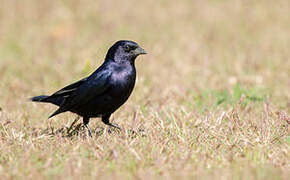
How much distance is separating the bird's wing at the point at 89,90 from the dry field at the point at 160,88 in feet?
0.93

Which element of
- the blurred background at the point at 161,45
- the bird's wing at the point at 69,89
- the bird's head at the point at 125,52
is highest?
the bird's head at the point at 125,52

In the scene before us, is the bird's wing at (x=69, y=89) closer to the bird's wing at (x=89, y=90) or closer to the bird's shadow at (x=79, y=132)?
the bird's wing at (x=89, y=90)

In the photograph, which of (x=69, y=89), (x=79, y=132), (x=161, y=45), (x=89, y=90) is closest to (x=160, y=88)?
(x=69, y=89)

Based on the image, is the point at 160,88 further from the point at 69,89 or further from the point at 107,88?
the point at 107,88

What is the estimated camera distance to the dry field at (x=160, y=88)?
3.71 metres

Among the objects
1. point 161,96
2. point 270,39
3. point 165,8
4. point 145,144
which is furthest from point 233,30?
point 145,144

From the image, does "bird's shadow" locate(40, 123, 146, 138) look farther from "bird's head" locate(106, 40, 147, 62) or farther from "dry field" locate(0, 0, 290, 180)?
"bird's head" locate(106, 40, 147, 62)

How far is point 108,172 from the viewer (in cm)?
355

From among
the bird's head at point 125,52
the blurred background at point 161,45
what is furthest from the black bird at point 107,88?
the blurred background at point 161,45

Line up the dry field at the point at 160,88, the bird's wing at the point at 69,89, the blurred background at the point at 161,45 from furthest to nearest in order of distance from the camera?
the blurred background at the point at 161,45
the bird's wing at the point at 69,89
the dry field at the point at 160,88

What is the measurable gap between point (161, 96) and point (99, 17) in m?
5.46

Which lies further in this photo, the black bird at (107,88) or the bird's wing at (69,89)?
the bird's wing at (69,89)

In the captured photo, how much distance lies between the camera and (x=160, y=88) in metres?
7.27

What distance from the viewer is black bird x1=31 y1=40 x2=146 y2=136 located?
15.8 ft
